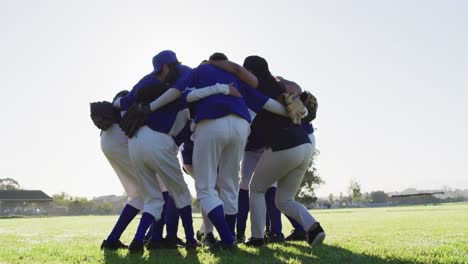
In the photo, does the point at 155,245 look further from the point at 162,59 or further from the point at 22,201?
the point at 22,201

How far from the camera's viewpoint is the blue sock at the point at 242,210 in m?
6.89

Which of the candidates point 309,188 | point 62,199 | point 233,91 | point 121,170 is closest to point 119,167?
point 121,170

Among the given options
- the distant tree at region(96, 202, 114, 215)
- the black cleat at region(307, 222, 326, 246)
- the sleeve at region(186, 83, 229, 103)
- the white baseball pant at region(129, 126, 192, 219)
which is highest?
the sleeve at region(186, 83, 229, 103)

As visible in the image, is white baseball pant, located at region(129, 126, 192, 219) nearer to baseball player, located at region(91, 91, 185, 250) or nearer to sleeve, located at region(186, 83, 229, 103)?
baseball player, located at region(91, 91, 185, 250)

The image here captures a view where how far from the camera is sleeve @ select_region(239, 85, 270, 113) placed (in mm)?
5767

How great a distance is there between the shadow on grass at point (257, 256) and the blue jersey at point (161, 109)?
5.02 feet

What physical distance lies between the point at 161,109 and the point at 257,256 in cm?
217

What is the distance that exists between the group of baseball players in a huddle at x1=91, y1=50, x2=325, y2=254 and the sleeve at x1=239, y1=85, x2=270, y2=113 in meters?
0.01

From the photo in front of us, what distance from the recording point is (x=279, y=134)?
592 centimetres

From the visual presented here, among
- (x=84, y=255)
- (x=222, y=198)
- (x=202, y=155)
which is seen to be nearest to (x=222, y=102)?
(x=202, y=155)

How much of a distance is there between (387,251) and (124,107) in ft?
12.5

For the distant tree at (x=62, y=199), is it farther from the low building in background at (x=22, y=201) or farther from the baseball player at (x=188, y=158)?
the baseball player at (x=188, y=158)

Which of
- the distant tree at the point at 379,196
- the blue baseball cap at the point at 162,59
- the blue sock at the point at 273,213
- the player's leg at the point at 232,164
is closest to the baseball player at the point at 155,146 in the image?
the blue baseball cap at the point at 162,59

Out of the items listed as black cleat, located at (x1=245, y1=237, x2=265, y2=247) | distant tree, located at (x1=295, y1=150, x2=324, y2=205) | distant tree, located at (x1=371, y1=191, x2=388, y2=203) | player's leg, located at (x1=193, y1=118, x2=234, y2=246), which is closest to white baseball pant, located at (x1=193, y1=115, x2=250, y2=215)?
player's leg, located at (x1=193, y1=118, x2=234, y2=246)
